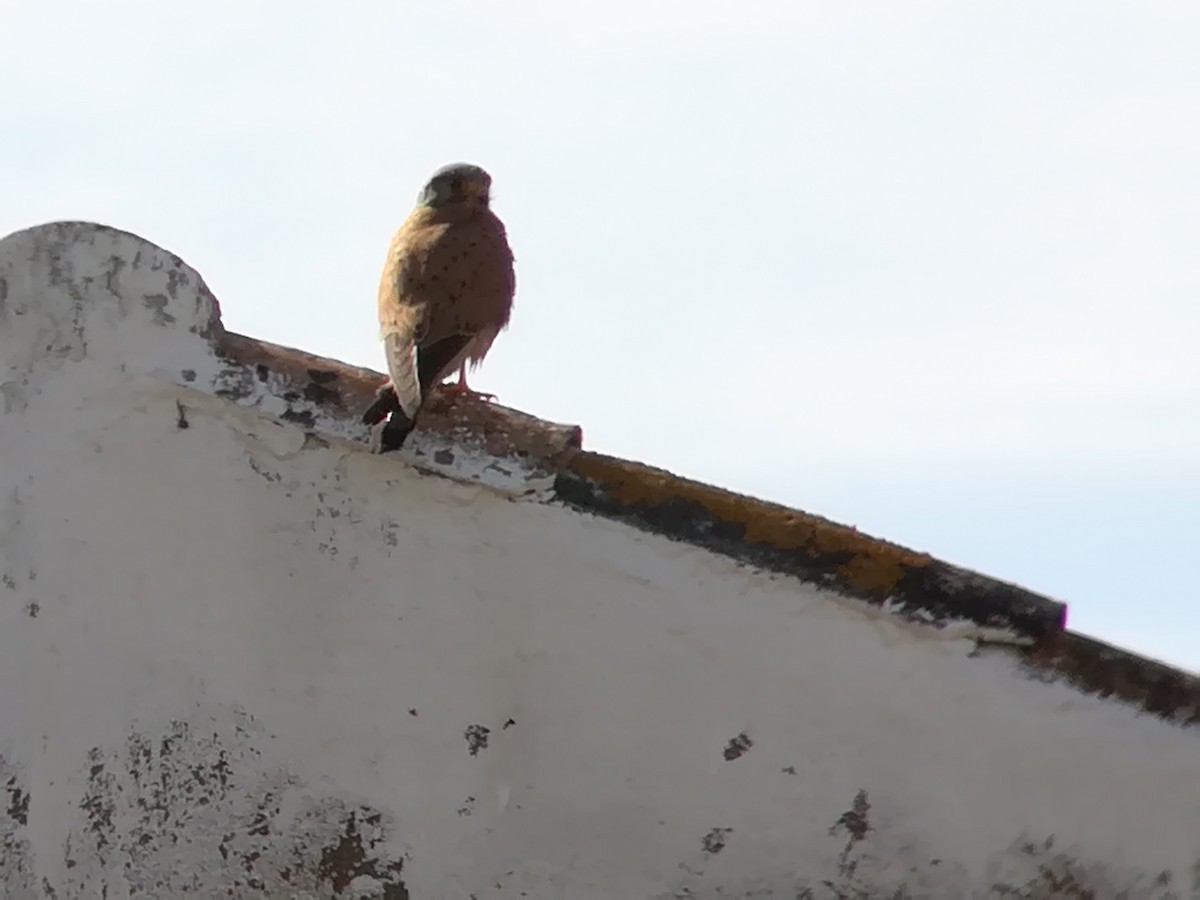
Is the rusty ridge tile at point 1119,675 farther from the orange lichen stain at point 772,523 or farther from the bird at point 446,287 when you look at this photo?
the bird at point 446,287

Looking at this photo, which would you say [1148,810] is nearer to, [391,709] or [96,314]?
[391,709]

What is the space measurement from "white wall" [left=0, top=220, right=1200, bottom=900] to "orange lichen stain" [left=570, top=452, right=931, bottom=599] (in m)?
0.08

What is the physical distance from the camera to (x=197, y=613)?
3.12m

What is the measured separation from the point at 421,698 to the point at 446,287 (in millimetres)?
1805

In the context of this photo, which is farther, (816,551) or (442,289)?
(442,289)

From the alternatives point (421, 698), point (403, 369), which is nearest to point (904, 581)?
point (421, 698)

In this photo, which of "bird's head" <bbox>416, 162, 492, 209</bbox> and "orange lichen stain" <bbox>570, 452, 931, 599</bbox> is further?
"bird's head" <bbox>416, 162, 492, 209</bbox>

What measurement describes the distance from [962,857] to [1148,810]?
1.20 feet

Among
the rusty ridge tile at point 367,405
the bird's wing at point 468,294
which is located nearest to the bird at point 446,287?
the bird's wing at point 468,294

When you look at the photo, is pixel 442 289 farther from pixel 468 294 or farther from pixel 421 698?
A: pixel 421 698

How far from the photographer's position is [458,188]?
562 cm

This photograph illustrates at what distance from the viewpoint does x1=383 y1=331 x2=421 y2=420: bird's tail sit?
3172 millimetres

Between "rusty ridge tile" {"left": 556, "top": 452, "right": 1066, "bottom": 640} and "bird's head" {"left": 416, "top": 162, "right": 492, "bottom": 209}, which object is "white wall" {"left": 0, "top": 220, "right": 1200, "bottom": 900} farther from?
"bird's head" {"left": 416, "top": 162, "right": 492, "bottom": 209}

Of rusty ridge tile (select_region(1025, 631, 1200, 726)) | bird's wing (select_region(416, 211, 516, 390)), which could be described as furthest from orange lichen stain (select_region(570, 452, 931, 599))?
bird's wing (select_region(416, 211, 516, 390))
